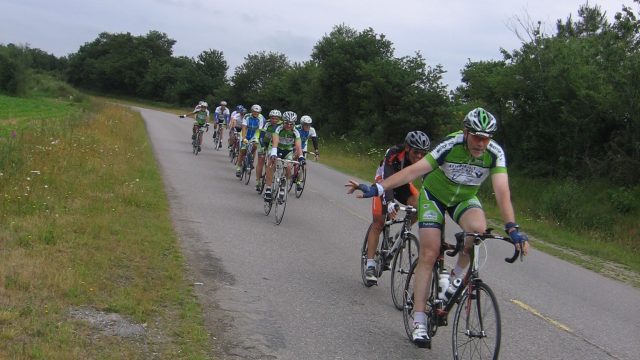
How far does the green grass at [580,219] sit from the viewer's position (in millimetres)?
13000

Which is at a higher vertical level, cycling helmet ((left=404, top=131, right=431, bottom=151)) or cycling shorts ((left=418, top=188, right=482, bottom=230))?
cycling helmet ((left=404, top=131, right=431, bottom=151))

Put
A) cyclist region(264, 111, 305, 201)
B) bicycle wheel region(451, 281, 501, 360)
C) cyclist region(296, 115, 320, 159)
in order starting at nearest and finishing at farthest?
bicycle wheel region(451, 281, 501, 360)
cyclist region(264, 111, 305, 201)
cyclist region(296, 115, 320, 159)

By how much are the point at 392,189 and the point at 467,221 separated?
122cm

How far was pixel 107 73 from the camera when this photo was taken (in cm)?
11975

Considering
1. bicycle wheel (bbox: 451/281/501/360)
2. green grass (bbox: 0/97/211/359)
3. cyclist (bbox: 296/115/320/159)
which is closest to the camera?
bicycle wheel (bbox: 451/281/501/360)

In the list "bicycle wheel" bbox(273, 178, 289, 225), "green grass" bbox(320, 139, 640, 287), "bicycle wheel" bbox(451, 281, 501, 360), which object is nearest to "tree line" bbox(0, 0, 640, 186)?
"green grass" bbox(320, 139, 640, 287)

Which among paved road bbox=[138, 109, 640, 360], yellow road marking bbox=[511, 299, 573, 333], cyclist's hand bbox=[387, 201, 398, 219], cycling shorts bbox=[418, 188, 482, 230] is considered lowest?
paved road bbox=[138, 109, 640, 360]

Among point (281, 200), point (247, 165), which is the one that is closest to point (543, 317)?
point (281, 200)

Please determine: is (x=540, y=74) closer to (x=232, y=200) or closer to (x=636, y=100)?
(x=636, y=100)

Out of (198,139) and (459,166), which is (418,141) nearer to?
(459,166)

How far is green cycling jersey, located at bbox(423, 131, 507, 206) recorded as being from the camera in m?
5.49

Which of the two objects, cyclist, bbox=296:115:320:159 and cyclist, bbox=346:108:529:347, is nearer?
cyclist, bbox=346:108:529:347

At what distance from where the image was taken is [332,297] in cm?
739

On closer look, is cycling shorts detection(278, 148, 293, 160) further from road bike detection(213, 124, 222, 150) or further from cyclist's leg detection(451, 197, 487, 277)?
road bike detection(213, 124, 222, 150)
